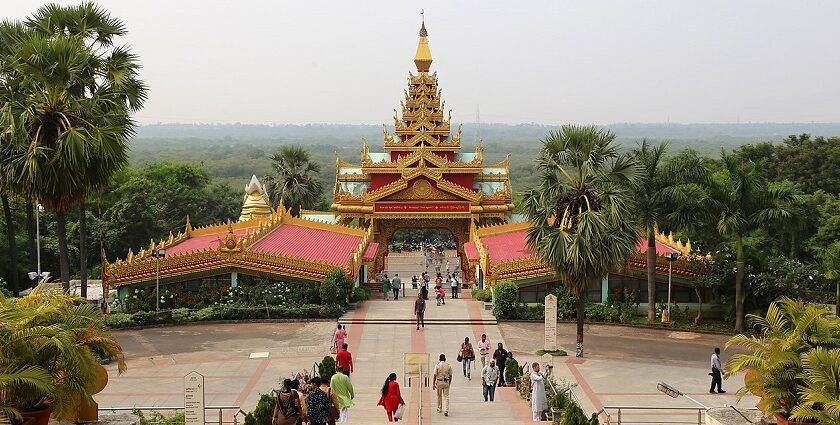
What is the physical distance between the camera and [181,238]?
47.3 m

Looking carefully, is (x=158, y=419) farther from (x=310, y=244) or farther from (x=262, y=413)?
(x=310, y=244)

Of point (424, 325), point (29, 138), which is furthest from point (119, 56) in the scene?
point (424, 325)

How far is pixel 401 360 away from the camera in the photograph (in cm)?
3102

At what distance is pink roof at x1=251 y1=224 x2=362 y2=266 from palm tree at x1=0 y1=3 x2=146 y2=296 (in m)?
12.0

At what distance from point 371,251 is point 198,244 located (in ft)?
26.7

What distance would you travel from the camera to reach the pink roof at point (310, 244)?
41688 mm

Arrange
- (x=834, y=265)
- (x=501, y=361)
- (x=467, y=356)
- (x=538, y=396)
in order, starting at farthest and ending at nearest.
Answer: (x=834, y=265), (x=467, y=356), (x=501, y=361), (x=538, y=396)

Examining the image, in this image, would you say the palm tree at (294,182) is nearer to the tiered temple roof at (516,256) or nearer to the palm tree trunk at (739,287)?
the tiered temple roof at (516,256)

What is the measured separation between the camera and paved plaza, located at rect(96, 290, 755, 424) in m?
25.1

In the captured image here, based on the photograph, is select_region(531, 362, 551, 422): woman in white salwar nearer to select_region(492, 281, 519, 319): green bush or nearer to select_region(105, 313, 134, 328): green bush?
select_region(492, 281, 519, 319): green bush

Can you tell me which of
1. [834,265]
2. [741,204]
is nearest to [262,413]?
[741,204]

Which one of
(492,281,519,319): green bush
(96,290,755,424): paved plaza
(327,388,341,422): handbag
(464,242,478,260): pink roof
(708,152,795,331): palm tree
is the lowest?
(96,290,755,424): paved plaza

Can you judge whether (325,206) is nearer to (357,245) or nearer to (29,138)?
(357,245)

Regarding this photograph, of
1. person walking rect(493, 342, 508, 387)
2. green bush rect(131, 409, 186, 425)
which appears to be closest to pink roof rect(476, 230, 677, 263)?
person walking rect(493, 342, 508, 387)
